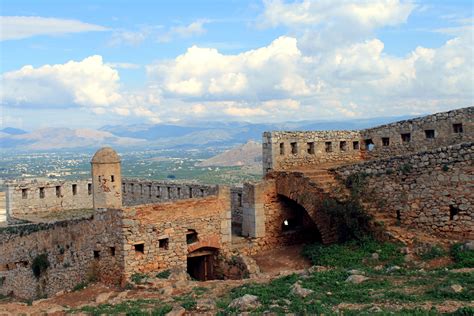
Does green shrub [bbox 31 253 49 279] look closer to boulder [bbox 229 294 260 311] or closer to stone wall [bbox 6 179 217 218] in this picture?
stone wall [bbox 6 179 217 218]

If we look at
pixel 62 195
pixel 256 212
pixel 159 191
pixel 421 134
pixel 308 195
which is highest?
pixel 421 134

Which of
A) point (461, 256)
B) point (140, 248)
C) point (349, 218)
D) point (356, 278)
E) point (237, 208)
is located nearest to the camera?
point (356, 278)

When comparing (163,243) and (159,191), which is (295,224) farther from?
(159,191)

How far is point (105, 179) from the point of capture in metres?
20.6

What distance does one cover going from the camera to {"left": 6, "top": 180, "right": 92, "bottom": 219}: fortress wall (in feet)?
93.7

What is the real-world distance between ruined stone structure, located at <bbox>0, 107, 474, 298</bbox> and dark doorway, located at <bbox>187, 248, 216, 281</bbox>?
0.13 feet

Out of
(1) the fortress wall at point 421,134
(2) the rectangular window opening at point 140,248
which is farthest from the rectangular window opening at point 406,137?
(2) the rectangular window opening at point 140,248

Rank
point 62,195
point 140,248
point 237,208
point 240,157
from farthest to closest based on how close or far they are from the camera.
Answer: point 240,157
point 62,195
point 237,208
point 140,248

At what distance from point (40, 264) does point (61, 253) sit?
167cm

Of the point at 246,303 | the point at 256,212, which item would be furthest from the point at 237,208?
the point at 246,303

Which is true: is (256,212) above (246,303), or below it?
above

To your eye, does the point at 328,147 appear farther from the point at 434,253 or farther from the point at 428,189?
the point at 434,253

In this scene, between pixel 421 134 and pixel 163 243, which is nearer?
pixel 163 243

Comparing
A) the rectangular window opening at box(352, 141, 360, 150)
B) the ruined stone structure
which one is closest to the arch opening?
the ruined stone structure
